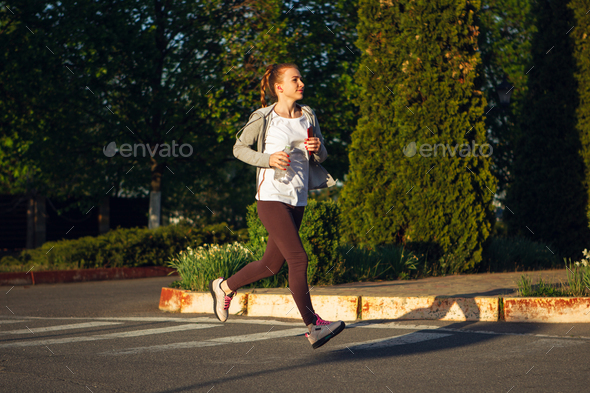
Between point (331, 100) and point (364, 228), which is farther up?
point (331, 100)

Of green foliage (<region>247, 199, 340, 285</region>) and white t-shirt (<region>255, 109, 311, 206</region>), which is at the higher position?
white t-shirt (<region>255, 109, 311, 206</region>)

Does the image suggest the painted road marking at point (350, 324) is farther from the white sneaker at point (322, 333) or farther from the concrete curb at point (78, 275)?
the concrete curb at point (78, 275)

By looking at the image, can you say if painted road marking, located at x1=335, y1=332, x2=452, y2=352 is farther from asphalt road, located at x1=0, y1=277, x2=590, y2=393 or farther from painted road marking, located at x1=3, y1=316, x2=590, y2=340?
painted road marking, located at x1=3, y1=316, x2=590, y2=340

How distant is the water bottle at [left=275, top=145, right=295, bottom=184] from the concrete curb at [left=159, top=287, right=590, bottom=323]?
2.42m

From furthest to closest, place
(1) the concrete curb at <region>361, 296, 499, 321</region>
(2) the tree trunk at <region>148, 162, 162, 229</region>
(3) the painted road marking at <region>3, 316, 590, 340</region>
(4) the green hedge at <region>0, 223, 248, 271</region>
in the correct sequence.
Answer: (2) the tree trunk at <region>148, 162, 162, 229</region> → (4) the green hedge at <region>0, 223, 248, 271</region> → (1) the concrete curb at <region>361, 296, 499, 321</region> → (3) the painted road marking at <region>3, 316, 590, 340</region>

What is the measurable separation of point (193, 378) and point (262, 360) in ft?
2.29

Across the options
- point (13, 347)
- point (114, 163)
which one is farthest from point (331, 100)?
point (13, 347)

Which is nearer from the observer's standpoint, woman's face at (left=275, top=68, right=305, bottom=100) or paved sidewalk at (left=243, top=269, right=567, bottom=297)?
woman's face at (left=275, top=68, right=305, bottom=100)

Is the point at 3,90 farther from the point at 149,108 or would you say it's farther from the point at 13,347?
the point at 13,347

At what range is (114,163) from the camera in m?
17.3

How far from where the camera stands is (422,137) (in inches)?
417

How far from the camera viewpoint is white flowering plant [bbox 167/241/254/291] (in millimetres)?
8383

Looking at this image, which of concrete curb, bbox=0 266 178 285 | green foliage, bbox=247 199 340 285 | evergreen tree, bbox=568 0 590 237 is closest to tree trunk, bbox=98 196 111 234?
concrete curb, bbox=0 266 178 285

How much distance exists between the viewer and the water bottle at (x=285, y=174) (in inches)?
199
